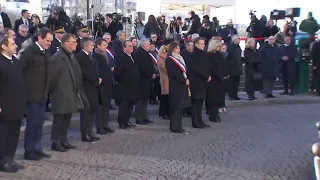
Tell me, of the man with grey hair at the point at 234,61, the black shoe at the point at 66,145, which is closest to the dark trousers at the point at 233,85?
the man with grey hair at the point at 234,61

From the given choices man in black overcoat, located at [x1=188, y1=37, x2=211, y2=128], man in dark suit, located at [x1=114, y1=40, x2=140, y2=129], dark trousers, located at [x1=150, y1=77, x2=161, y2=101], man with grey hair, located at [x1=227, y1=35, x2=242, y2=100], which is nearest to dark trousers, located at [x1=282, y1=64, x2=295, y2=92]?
man with grey hair, located at [x1=227, y1=35, x2=242, y2=100]

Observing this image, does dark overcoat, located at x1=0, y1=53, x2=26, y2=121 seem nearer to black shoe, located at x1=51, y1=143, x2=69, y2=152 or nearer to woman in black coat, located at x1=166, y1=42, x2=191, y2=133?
black shoe, located at x1=51, y1=143, x2=69, y2=152

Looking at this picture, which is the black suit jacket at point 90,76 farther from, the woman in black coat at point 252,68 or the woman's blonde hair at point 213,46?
the woman in black coat at point 252,68

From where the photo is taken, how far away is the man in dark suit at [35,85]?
7.28 m

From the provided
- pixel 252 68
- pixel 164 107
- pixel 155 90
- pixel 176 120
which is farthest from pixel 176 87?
A: pixel 252 68

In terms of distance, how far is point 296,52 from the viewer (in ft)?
49.7

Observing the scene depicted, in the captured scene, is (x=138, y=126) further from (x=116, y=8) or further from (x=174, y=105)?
(x=116, y=8)

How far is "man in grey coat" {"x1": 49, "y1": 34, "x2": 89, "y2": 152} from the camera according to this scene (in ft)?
25.6

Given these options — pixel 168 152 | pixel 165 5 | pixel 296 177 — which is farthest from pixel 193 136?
pixel 165 5

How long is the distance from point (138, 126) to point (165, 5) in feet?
39.6

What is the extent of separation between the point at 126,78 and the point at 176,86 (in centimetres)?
104

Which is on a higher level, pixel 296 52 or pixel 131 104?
pixel 296 52

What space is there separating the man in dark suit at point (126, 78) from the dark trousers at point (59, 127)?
1.92 metres

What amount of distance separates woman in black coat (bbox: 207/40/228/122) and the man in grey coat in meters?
3.51
